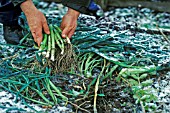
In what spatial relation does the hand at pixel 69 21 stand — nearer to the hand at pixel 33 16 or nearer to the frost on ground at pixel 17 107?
the hand at pixel 33 16

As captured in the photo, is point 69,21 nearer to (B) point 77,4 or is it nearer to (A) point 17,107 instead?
(B) point 77,4

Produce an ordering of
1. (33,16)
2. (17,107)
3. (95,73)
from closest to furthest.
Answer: (17,107), (33,16), (95,73)

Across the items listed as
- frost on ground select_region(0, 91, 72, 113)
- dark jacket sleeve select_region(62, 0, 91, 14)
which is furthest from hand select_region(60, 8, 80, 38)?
frost on ground select_region(0, 91, 72, 113)

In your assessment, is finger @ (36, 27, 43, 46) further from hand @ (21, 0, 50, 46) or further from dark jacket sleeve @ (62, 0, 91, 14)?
dark jacket sleeve @ (62, 0, 91, 14)

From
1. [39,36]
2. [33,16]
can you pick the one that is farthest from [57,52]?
[33,16]

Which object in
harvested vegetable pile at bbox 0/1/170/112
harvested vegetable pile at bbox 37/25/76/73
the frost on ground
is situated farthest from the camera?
harvested vegetable pile at bbox 37/25/76/73

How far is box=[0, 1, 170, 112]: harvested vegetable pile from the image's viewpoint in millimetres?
1781

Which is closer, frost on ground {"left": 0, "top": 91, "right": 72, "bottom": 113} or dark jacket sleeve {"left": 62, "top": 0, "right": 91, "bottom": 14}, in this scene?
frost on ground {"left": 0, "top": 91, "right": 72, "bottom": 113}

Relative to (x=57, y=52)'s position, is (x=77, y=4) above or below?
above

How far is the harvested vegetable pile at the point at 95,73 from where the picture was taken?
1781 millimetres

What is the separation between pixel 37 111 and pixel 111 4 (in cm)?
147

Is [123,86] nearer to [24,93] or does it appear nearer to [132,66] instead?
[132,66]

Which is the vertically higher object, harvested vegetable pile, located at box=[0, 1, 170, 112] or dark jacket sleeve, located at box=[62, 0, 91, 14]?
dark jacket sleeve, located at box=[62, 0, 91, 14]

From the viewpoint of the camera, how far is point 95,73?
2002 mm
